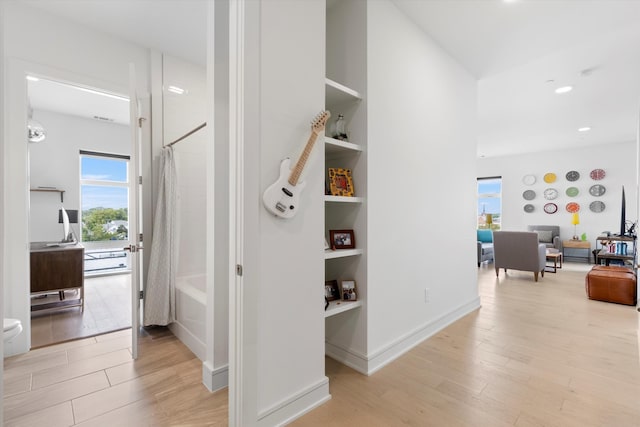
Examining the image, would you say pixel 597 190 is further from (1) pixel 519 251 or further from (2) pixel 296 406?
(2) pixel 296 406

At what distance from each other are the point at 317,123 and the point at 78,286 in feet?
12.1

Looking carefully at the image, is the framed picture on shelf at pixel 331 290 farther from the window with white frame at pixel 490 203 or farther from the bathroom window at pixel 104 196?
the window with white frame at pixel 490 203

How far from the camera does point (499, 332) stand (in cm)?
282

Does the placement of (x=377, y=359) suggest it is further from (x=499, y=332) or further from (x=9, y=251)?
(x=9, y=251)

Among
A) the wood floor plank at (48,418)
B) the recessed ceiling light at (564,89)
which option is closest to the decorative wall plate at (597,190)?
the recessed ceiling light at (564,89)

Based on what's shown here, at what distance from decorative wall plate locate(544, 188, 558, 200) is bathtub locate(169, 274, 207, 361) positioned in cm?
883

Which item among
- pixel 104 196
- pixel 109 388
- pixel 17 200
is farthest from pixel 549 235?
pixel 104 196

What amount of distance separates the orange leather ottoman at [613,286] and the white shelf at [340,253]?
12.5ft

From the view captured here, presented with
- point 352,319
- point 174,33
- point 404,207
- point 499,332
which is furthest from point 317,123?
point 499,332

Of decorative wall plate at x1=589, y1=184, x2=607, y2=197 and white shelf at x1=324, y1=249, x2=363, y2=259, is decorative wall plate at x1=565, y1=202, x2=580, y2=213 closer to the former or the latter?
decorative wall plate at x1=589, y1=184, x2=607, y2=197

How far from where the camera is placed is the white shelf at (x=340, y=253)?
194 centimetres

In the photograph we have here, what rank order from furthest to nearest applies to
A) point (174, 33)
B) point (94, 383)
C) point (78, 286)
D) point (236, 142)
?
point (78, 286)
point (174, 33)
point (94, 383)
point (236, 142)

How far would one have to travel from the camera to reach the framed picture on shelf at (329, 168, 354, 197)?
207 cm

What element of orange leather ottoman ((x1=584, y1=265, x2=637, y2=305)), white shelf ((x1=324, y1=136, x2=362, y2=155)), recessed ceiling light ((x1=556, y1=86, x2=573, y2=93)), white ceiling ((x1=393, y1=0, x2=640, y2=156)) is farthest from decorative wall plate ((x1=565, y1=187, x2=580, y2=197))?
white shelf ((x1=324, y1=136, x2=362, y2=155))
